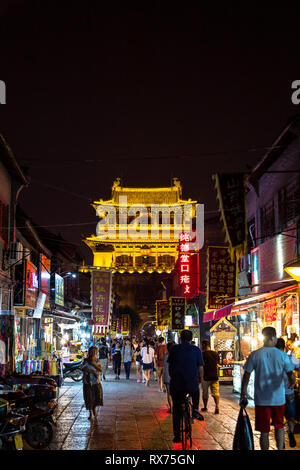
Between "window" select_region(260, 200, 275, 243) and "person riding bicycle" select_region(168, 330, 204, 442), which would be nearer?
"person riding bicycle" select_region(168, 330, 204, 442)

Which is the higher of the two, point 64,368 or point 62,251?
point 62,251

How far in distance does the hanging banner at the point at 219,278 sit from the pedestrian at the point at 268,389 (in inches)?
612

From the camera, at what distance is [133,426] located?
11.6 m

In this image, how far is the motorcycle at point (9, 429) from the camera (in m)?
7.28

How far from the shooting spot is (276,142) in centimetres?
1831

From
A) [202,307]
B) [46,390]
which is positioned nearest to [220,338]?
[202,307]

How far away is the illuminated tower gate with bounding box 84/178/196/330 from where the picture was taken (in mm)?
66938

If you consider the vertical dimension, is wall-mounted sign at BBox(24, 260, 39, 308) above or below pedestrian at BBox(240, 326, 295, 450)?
above

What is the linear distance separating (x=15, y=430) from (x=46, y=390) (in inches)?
110

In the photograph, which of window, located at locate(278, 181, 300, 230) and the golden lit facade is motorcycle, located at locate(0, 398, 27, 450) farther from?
the golden lit facade

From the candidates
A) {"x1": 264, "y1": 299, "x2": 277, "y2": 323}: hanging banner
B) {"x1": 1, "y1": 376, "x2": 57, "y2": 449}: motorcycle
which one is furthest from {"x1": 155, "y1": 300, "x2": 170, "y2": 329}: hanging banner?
{"x1": 1, "y1": 376, "x2": 57, "y2": 449}: motorcycle

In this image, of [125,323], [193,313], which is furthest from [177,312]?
[125,323]

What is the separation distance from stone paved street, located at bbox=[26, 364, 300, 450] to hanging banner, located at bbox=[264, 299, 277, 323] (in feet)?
9.07
